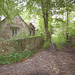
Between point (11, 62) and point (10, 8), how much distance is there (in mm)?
5928

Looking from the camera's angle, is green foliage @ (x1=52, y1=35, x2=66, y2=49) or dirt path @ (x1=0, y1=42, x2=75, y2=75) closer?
dirt path @ (x1=0, y1=42, x2=75, y2=75)

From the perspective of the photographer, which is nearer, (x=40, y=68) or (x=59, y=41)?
(x=40, y=68)

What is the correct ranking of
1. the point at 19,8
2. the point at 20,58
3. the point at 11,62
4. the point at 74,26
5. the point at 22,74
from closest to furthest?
the point at 22,74
the point at 11,62
the point at 20,58
the point at 19,8
the point at 74,26

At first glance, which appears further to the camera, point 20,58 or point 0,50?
point 20,58

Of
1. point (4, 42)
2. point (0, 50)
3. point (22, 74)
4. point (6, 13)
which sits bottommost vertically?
point (22, 74)

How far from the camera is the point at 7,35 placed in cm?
1358

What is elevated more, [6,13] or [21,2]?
[21,2]

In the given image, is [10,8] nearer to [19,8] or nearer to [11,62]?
[19,8]

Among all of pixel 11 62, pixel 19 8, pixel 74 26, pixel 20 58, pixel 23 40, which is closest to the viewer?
pixel 11 62

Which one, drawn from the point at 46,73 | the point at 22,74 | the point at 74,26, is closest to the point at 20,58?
the point at 22,74

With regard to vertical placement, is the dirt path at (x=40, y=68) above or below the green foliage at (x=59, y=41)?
below

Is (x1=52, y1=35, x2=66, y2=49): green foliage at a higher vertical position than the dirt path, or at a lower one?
higher

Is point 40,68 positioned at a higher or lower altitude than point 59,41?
lower

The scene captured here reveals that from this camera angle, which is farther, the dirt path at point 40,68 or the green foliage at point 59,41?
the green foliage at point 59,41
